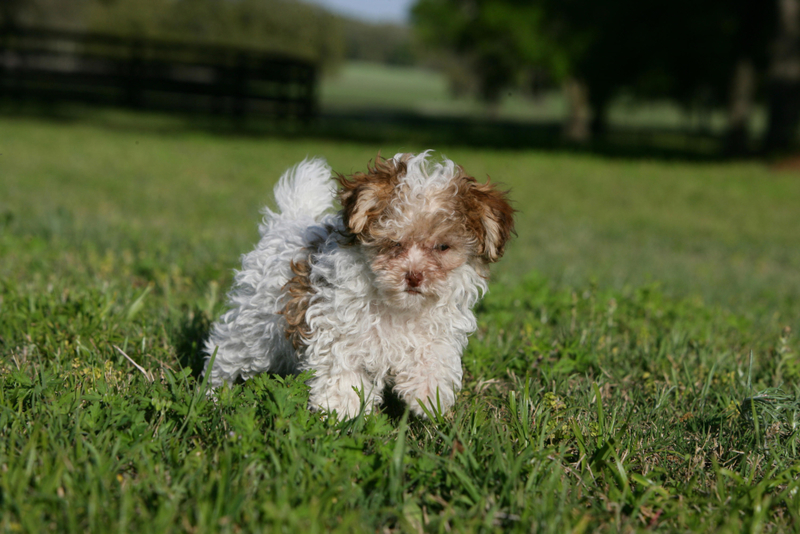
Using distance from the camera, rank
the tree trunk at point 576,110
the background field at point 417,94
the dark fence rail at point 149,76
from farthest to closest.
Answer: the background field at point 417,94 < the tree trunk at point 576,110 < the dark fence rail at point 149,76

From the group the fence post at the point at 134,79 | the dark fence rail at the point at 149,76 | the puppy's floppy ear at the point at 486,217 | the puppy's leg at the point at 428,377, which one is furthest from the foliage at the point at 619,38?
the puppy's leg at the point at 428,377

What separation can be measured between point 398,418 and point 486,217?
47.2 inches

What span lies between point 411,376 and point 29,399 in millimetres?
1792

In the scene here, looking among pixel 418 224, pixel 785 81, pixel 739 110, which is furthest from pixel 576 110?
pixel 418 224

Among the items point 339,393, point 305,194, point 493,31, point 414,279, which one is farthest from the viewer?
point 493,31

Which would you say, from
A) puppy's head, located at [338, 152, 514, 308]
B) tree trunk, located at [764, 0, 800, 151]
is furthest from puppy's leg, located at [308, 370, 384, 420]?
tree trunk, located at [764, 0, 800, 151]

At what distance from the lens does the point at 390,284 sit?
10.1 ft

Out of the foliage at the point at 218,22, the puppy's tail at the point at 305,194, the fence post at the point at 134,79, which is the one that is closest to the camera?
the puppy's tail at the point at 305,194

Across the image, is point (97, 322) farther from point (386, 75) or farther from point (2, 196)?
point (386, 75)

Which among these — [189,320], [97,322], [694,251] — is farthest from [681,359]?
[694,251]

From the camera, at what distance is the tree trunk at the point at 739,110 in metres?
28.8

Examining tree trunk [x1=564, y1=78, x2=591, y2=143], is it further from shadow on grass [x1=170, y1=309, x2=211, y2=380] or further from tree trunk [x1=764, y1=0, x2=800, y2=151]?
shadow on grass [x1=170, y1=309, x2=211, y2=380]

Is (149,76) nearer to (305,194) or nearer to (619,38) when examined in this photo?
(619,38)

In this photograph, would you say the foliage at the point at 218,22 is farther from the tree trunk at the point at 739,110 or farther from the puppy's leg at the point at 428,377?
the puppy's leg at the point at 428,377
